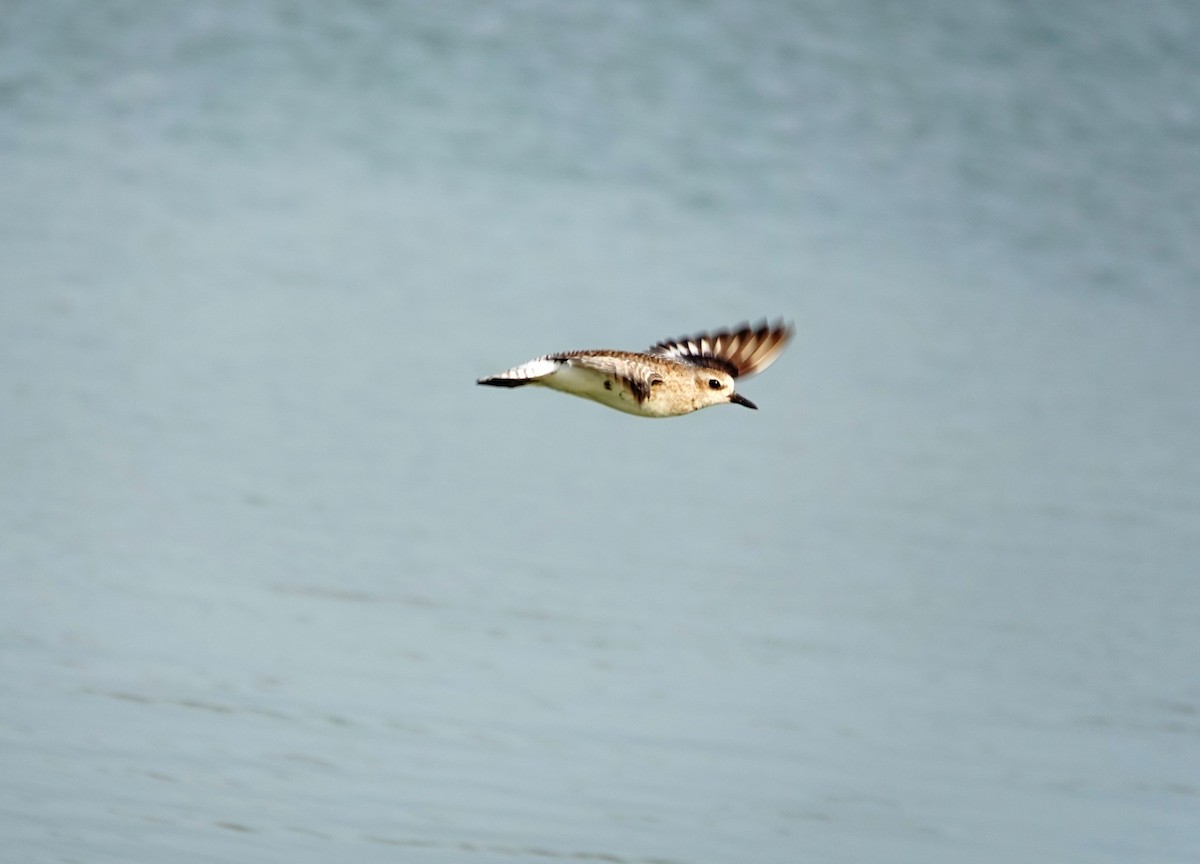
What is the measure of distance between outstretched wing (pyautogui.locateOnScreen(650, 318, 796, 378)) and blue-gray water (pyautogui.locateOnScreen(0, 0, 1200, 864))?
6.93 feet

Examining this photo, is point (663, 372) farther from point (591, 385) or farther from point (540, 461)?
point (540, 461)

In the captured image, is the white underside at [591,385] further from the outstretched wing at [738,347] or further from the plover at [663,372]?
the outstretched wing at [738,347]

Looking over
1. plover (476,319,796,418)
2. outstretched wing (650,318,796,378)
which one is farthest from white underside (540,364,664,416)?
outstretched wing (650,318,796,378)

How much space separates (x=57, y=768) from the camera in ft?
33.1

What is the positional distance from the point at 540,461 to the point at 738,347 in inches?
192

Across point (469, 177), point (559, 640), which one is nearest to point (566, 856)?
point (559, 640)

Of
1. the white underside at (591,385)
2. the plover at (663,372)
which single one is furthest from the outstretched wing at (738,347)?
the white underside at (591,385)

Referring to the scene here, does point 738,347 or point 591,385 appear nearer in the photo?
point 591,385

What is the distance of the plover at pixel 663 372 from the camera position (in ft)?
30.3

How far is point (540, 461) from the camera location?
15.9 m

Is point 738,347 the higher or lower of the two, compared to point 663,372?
higher

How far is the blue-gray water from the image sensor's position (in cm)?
1083

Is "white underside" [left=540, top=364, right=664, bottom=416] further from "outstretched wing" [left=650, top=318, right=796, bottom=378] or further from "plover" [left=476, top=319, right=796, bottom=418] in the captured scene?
"outstretched wing" [left=650, top=318, right=796, bottom=378]

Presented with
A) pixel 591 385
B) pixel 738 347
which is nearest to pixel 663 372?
pixel 591 385
